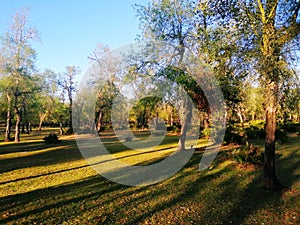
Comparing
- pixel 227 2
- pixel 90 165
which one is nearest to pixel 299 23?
pixel 227 2

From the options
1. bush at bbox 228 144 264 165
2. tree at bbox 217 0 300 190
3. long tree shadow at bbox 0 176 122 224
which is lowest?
long tree shadow at bbox 0 176 122 224

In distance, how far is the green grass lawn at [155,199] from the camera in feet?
20.9

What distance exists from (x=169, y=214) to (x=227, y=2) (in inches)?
294

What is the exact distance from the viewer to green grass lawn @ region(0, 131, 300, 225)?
6379mm

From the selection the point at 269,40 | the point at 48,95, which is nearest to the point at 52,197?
the point at 269,40

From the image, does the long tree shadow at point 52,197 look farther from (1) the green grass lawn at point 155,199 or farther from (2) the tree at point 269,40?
(2) the tree at point 269,40

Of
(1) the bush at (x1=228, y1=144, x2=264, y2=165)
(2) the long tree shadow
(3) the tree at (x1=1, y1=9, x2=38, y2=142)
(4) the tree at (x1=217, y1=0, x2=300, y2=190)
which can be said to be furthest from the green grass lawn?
(3) the tree at (x1=1, y1=9, x2=38, y2=142)

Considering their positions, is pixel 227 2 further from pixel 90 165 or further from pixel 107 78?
pixel 107 78

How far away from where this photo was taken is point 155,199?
785cm

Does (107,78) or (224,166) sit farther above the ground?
(107,78)

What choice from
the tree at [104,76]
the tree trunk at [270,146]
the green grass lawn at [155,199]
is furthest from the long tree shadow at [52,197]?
the tree at [104,76]

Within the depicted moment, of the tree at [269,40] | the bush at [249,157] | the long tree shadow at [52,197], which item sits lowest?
the long tree shadow at [52,197]

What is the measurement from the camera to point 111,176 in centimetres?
1095

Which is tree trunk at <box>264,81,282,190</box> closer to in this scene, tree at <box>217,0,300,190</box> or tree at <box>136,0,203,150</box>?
tree at <box>217,0,300,190</box>
